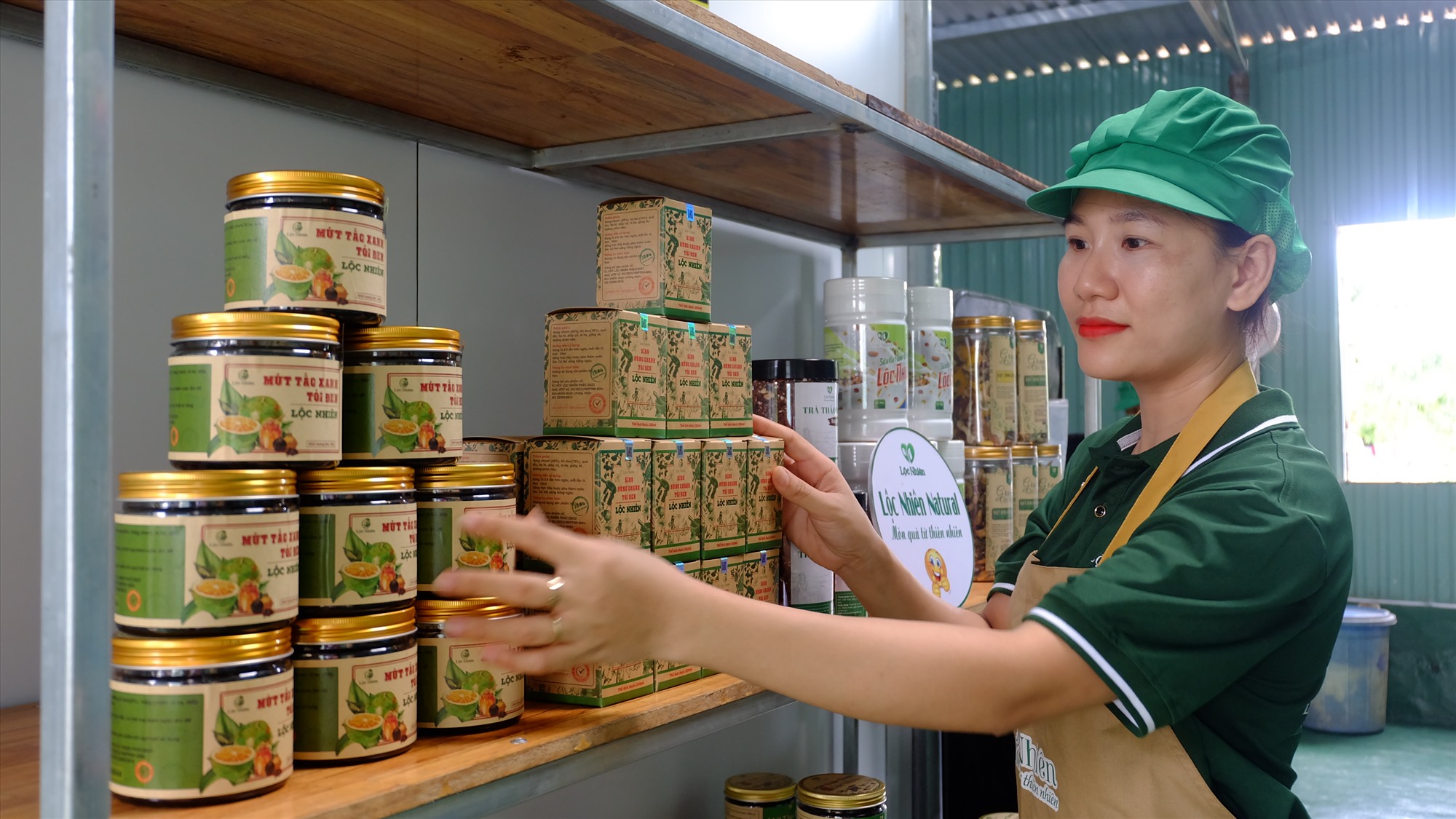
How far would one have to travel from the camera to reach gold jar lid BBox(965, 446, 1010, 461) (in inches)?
102

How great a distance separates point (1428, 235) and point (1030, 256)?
7.73 ft

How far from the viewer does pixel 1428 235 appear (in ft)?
21.9

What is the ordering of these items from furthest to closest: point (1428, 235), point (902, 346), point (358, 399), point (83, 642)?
point (1428, 235) < point (902, 346) < point (358, 399) < point (83, 642)

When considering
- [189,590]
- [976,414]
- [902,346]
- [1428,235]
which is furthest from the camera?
[1428,235]

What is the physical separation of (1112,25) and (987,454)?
17.9 ft

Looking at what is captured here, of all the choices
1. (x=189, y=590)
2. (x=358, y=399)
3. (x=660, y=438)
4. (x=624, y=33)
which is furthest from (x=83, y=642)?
(x=624, y=33)

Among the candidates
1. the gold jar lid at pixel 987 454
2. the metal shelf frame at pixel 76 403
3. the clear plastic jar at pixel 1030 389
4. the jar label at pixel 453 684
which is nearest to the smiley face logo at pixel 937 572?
the gold jar lid at pixel 987 454

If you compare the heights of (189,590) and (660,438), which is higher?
(660,438)

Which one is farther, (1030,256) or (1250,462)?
(1030,256)

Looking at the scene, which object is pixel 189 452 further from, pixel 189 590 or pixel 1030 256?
pixel 1030 256

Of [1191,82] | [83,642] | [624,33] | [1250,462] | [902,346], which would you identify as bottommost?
[83,642]

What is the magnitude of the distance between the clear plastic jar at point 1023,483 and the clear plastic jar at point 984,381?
4cm

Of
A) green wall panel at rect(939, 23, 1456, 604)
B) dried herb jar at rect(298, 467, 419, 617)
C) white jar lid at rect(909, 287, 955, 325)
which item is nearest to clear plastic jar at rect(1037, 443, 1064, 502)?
white jar lid at rect(909, 287, 955, 325)

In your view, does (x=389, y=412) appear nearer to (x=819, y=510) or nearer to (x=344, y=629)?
(x=344, y=629)
